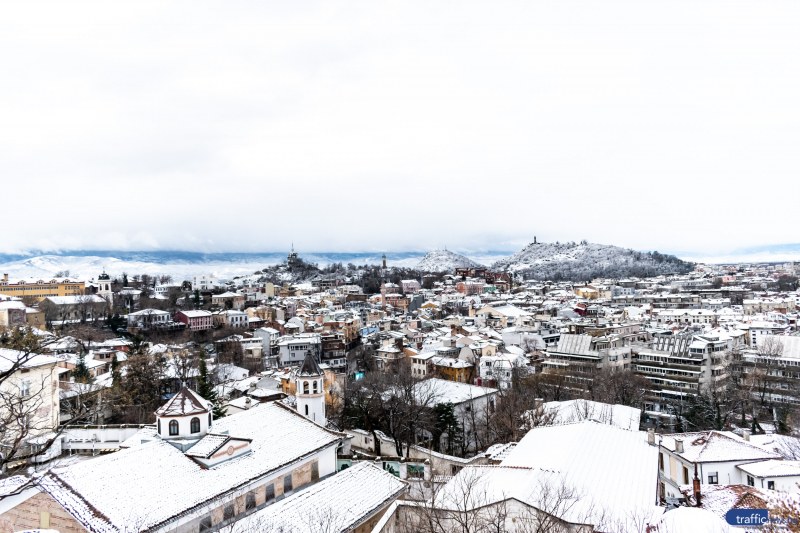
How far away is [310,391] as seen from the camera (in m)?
22.3

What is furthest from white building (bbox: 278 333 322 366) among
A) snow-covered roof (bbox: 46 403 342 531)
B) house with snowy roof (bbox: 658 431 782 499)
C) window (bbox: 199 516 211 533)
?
window (bbox: 199 516 211 533)

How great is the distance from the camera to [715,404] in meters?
34.8

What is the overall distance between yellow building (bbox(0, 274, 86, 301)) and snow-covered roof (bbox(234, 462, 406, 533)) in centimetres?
7464

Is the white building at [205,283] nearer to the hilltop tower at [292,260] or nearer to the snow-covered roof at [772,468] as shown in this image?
the hilltop tower at [292,260]

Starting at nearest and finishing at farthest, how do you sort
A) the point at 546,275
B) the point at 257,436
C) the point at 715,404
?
1. the point at 257,436
2. the point at 715,404
3. the point at 546,275

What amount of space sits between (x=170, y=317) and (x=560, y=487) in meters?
63.1

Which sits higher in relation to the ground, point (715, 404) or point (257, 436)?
point (257, 436)

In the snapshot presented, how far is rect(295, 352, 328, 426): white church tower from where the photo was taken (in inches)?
878

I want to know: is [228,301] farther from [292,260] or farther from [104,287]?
[292,260]

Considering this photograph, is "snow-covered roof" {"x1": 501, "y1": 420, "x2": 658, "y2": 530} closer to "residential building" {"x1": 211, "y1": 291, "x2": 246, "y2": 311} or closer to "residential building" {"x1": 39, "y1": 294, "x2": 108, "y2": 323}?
"residential building" {"x1": 39, "y1": 294, "x2": 108, "y2": 323}

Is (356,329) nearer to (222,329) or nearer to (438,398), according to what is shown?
(222,329)

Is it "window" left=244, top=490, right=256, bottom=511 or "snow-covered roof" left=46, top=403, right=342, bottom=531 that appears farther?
"window" left=244, top=490, right=256, bottom=511

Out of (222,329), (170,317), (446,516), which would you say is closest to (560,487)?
(446,516)

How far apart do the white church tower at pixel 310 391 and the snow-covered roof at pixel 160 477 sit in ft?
16.4
